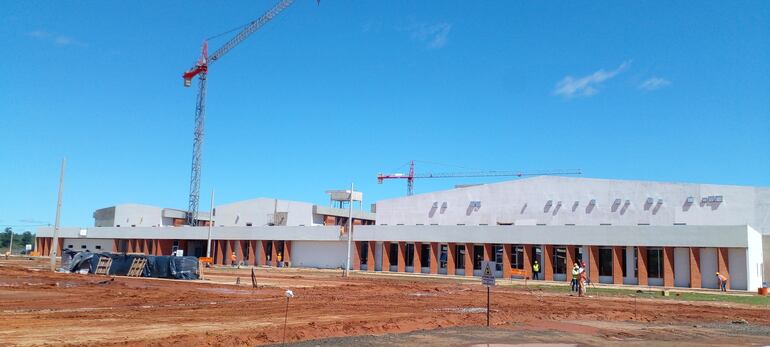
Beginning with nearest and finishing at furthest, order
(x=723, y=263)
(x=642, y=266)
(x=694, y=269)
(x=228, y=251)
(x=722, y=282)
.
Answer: (x=722, y=282) < (x=723, y=263) < (x=694, y=269) < (x=642, y=266) < (x=228, y=251)

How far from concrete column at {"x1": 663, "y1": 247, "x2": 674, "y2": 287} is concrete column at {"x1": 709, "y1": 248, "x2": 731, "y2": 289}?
3.16 metres

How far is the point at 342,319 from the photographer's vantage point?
19.2 metres

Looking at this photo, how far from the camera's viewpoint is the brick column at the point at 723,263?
149 ft

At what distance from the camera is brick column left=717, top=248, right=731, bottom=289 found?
45344 millimetres

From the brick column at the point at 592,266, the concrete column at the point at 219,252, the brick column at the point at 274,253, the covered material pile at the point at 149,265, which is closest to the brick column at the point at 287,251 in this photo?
the brick column at the point at 274,253

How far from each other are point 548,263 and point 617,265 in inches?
218

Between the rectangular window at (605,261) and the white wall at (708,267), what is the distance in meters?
6.71

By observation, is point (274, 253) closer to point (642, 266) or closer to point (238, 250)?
point (238, 250)

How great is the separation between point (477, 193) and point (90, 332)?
4899 cm

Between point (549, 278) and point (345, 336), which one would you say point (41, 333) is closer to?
point (345, 336)

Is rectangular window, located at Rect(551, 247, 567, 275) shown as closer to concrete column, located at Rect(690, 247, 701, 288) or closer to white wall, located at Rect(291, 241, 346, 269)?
concrete column, located at Rect(690, 247, 701, 288)

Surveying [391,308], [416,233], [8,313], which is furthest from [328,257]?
[8,313]

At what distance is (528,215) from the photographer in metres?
57.7

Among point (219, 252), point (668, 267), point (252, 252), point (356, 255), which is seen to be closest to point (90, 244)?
point (219, 252)
